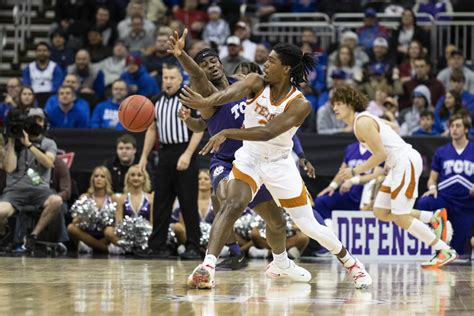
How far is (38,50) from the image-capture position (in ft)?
51.9

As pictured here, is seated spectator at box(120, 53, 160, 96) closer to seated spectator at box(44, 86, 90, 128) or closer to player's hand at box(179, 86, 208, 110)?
seated spectator at box(44, 86, 90, 128)

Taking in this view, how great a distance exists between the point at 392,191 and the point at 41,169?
13.4ft

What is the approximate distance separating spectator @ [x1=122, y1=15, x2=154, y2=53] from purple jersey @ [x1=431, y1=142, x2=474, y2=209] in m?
6.19

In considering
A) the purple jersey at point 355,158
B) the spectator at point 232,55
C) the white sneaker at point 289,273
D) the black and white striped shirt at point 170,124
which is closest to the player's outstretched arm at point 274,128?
the white sneaker at point 289,273

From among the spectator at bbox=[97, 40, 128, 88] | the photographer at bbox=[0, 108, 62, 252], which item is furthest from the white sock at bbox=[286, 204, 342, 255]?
the spectator at bbox=[97, 40, 128, 88]

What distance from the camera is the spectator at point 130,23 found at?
55.8 feet

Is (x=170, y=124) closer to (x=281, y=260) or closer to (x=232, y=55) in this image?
(x=281, y=260)

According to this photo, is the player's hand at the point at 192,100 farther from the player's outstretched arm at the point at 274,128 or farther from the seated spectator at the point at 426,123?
the seated spectator at the point at 426,123

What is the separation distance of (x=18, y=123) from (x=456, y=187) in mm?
5001

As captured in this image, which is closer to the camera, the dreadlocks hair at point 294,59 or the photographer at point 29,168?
the dreadlocks hair at point 294,59

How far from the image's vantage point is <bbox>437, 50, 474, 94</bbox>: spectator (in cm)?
1544

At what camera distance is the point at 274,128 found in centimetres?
768

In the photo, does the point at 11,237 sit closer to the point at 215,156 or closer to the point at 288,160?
the point at 215,156

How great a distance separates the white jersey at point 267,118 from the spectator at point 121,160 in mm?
4703
